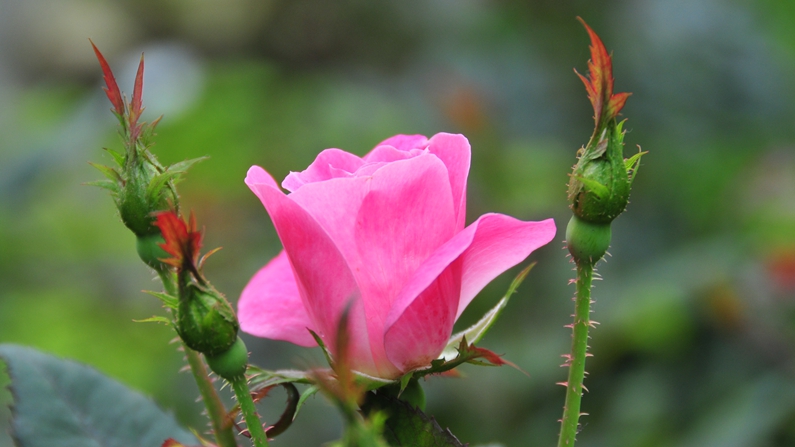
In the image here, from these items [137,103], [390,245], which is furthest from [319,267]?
[137,103]

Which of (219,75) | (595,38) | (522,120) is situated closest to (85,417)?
(595,38)

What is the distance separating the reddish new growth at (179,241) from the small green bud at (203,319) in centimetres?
1

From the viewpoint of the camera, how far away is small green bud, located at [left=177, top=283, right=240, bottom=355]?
1.38ft

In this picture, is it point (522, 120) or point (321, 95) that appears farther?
point (321, 95)

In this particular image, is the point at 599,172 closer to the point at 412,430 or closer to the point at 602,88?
the point at 602,88

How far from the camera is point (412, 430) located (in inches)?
19.2

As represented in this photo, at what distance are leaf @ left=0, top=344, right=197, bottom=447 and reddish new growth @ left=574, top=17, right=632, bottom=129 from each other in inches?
15.0

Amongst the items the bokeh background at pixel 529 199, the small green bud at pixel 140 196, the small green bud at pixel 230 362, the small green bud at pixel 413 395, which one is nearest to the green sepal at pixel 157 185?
the small green bud at pixel 140 196

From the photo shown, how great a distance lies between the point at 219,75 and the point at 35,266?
1778 millimetres

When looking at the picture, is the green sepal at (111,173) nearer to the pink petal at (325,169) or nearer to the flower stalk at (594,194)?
the pink petal at (325,169)

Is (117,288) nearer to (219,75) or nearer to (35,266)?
(35,266)

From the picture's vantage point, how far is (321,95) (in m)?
3.43

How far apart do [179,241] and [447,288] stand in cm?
19

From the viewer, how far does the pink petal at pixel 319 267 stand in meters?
0.49
